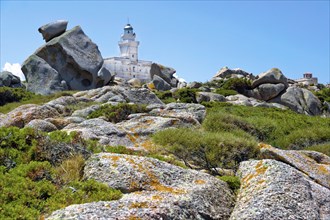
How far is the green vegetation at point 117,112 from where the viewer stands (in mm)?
19234

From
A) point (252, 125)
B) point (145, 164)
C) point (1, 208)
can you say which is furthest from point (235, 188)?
point (252, 125)

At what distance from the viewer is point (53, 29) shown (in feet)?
141

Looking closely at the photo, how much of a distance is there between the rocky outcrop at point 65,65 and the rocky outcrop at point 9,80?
3.12 metres

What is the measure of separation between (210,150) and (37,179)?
581cm

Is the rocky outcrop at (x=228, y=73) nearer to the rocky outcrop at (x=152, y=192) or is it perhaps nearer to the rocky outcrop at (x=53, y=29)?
the rocky outcrop at (x=53, y=29)

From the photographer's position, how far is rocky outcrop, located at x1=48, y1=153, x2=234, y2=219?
6172 mm

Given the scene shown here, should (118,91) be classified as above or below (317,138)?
above

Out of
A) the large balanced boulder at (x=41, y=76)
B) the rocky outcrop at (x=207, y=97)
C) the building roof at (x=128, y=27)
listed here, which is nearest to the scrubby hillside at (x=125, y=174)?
the rocky outcrop at (x=207, y=97)

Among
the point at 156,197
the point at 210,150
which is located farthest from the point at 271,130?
the point at 156,197

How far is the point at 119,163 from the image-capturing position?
8.12m

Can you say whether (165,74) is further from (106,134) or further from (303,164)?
(303,164)

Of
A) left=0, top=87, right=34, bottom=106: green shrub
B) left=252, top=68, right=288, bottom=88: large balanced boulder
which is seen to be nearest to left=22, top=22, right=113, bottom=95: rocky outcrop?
left=0, top=87, right=34, bottom=106: green shrub

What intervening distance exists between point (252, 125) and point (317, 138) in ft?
10.5

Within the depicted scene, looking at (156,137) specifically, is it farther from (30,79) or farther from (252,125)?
(30,79)
